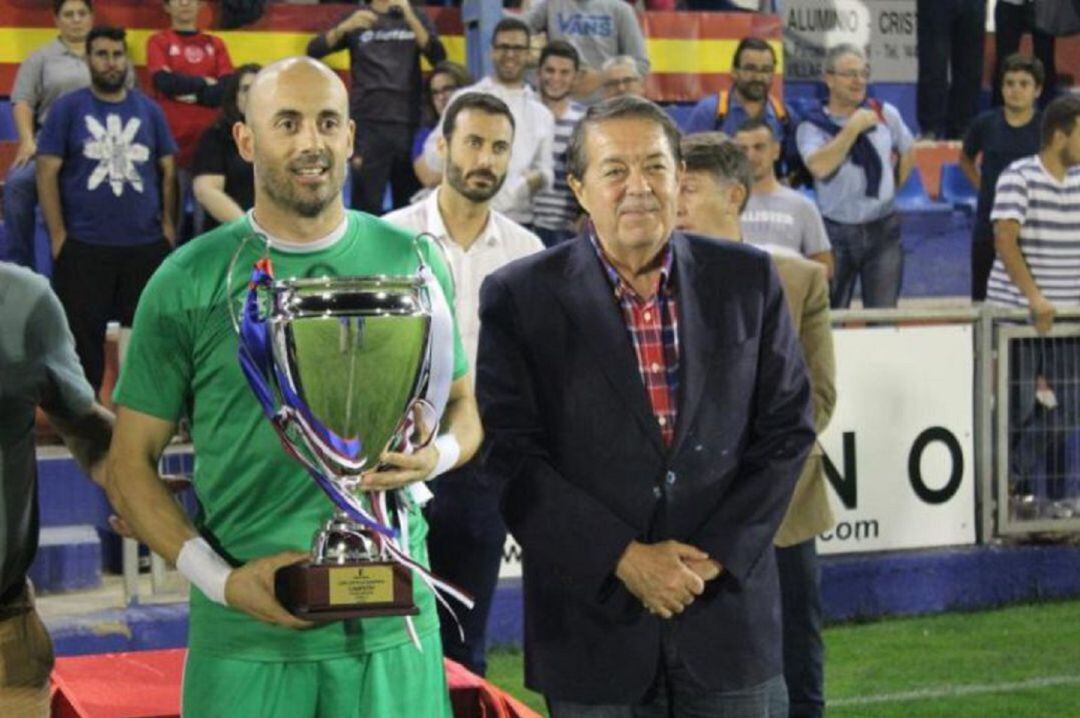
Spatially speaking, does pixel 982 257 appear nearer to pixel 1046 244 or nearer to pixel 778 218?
pixel 1046 244

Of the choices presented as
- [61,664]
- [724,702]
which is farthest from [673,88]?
[724,702]

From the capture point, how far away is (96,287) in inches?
339

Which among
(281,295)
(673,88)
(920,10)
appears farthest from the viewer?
(920,10)

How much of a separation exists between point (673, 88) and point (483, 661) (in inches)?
252

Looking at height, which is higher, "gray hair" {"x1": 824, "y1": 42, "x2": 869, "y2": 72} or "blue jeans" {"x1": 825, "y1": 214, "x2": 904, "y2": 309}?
"gray hair" {"x1": 824, "y1": 42, "x2": 869, "y2": 72}

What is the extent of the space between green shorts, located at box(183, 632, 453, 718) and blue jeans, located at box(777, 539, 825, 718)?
7.91 feet

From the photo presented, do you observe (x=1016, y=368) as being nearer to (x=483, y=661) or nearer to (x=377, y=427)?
(x=483, y=661)

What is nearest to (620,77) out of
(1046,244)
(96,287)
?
(1046,244)

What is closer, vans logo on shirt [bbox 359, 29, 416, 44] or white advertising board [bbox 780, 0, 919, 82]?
vans logo on shirt [bbox 359, 29, 416, 44]

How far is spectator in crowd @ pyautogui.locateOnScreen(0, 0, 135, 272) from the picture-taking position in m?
8.95

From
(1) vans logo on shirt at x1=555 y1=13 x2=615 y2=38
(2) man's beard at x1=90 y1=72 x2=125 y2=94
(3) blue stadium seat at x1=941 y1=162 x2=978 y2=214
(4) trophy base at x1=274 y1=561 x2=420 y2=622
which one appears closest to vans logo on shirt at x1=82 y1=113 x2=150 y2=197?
(2) man's beard at x1=90 y1=72 x2=125 y2=94

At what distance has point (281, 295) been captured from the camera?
304 centimetres

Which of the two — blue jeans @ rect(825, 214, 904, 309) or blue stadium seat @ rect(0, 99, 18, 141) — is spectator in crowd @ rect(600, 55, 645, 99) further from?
blue stadium seat @ rect(0, 99, 18, 141)

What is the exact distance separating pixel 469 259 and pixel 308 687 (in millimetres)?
2666
